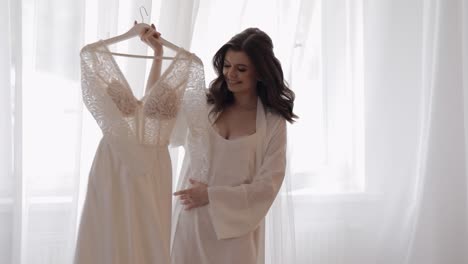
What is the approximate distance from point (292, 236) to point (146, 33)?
4.10 ft

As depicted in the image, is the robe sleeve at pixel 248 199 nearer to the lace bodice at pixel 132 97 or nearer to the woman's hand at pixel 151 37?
the lace bodice at pixel 132 97

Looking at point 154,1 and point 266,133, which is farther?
point 154,1

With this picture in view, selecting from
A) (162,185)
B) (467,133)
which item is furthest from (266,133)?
(467,133)

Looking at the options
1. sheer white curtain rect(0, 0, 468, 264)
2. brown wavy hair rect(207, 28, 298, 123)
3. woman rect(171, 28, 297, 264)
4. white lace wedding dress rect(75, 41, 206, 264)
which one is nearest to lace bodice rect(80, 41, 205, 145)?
white lace wedding dress rect(75, 41, 206, 264)

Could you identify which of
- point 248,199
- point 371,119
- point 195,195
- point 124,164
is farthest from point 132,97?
point 371,119

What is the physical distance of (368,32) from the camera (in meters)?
2.78

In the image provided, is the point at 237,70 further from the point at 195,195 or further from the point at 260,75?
the point at 195,195

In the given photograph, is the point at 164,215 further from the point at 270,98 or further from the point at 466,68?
the point at 466,68

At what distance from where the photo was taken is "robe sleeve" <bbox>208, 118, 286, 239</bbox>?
171 cm

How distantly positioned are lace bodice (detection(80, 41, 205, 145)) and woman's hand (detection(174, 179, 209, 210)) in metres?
0.19

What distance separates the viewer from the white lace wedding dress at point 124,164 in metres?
1.51

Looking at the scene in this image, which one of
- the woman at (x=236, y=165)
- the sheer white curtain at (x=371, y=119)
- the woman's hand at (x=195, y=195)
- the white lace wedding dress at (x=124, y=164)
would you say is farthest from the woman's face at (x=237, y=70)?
the sheer white curtain at (x=371, y=119)

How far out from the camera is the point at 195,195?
1.71 m

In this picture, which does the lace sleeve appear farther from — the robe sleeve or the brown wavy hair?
the brown wavy hair
